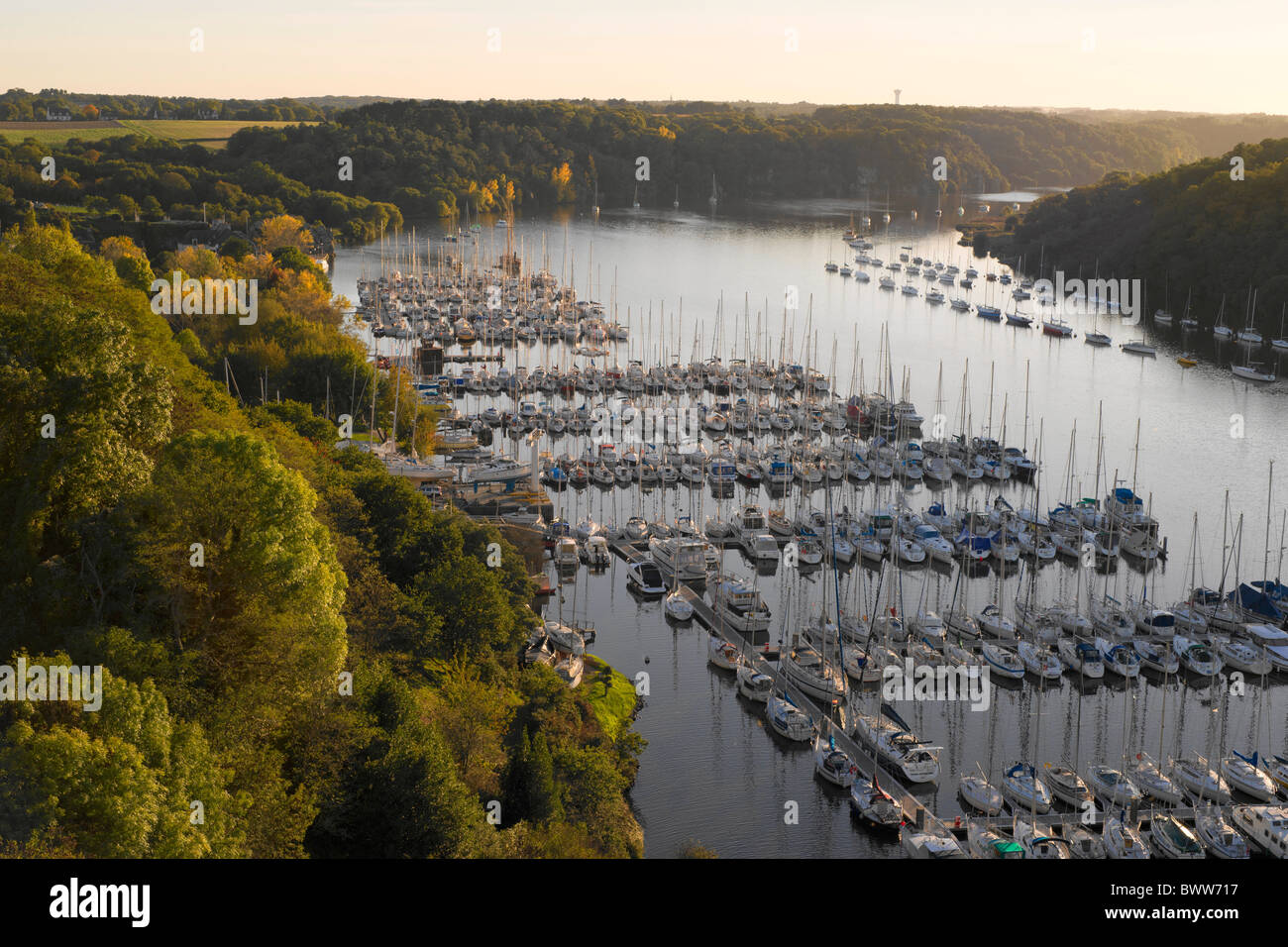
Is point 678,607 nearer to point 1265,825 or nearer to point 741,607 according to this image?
point 741,607

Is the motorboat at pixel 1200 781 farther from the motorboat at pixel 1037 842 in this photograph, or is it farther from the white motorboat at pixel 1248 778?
the motorboat at pixel 1037 842

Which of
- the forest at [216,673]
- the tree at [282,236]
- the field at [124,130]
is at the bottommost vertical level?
the forest at [216,673]

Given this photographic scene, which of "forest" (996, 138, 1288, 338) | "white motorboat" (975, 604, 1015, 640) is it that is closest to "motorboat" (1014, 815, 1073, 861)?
"white motorboat" (975, 604, 1015, 640)

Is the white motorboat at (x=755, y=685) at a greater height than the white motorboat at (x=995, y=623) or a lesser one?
lesser

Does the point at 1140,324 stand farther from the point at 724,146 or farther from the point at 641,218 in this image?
the point at 724,146

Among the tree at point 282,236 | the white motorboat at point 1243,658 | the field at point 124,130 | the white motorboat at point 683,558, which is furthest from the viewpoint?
the field at point 124,130

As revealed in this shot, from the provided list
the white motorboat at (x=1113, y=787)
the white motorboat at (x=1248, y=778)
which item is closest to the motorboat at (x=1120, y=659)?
the white motorboat at (x=1248, y=778)
